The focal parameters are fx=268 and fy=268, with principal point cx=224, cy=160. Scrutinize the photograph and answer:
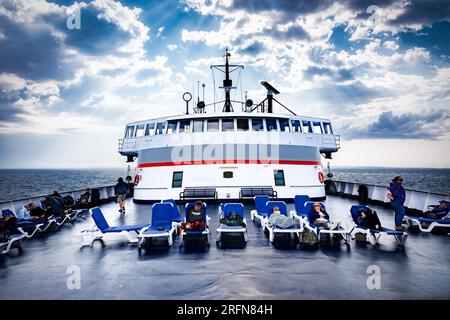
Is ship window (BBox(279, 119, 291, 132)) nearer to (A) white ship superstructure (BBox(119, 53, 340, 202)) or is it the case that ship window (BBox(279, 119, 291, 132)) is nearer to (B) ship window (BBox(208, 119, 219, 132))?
(A) white ship superstructure (BBox(119, 53, 340, 202))

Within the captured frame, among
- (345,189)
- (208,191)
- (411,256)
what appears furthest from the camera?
(345,189)

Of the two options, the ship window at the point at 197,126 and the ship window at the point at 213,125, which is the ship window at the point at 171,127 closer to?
the ship window at the point at 197,126

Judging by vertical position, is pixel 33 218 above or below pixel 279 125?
below

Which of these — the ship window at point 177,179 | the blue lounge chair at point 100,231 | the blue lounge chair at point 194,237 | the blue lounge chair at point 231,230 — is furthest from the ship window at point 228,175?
the blue lounge chair at point 100,231

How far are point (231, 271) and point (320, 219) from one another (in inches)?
156

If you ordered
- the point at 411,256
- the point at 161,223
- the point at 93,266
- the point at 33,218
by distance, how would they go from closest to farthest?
the point at 93,266 → the point at 411,256 → the point at 161,223 → the point at 33,218

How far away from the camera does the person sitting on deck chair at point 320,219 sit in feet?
27.2

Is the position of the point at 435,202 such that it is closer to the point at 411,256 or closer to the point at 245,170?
the point at 411,256

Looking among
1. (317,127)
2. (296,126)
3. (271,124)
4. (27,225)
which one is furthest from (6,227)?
(317,127)

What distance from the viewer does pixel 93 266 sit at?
20.8 ft

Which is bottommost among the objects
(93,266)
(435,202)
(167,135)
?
(93,266)

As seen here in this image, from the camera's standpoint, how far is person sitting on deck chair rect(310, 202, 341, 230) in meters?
8.28

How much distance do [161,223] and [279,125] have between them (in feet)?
36.2
